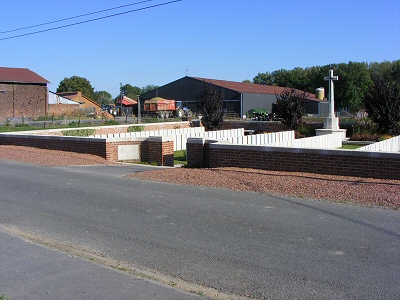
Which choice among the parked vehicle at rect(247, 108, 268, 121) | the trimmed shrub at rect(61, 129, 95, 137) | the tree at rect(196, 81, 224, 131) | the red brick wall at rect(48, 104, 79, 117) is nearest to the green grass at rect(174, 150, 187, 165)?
the trimmed shrub at rect(61, 129, 95, 137)

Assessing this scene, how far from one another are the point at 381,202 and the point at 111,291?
227 inches

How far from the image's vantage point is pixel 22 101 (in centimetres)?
6103

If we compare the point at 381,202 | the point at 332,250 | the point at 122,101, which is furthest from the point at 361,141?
the point at 122,101

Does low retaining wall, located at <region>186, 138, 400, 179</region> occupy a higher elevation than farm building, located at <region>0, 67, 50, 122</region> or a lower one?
lower

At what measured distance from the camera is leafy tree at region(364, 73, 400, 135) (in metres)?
24.6

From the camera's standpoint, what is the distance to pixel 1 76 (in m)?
59.6

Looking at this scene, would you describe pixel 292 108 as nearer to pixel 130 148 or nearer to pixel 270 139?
pixel 270 139

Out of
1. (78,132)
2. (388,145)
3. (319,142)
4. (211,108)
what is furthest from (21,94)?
(388,145)

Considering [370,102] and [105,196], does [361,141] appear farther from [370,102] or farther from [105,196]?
[105,196]

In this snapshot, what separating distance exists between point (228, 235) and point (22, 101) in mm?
59233

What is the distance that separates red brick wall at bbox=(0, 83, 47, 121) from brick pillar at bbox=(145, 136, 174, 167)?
45.9 metres

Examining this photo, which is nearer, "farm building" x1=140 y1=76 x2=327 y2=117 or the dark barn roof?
"farm building" x1=140 y1=76 x2=327 y2=117

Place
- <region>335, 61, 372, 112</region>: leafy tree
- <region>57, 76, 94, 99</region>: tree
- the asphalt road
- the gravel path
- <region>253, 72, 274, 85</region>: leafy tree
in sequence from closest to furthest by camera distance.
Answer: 1. the asphalt road
2. the gravel path
3. <region>335, 61, 372, 112</region>: leafy tree
4. <region>253, 72, 274, 85</region>: leafy tree
5. <region>57, 76, 94, 99</region>: tree

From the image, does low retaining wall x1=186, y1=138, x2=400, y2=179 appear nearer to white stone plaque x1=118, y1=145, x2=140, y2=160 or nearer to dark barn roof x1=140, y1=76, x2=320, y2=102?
white stone plaque x1=118, y1=145, x2=140, y2=160
